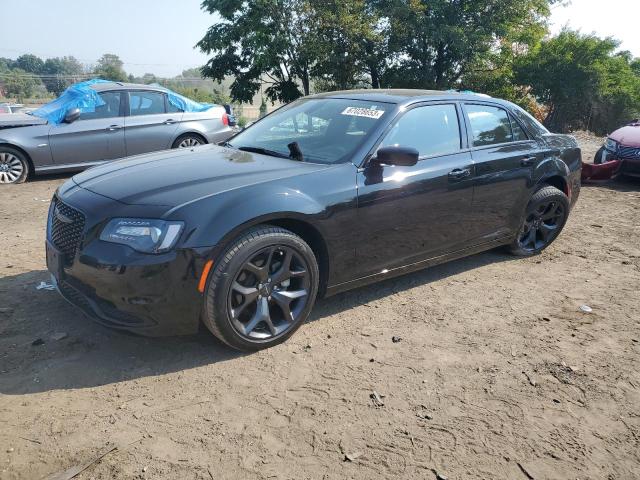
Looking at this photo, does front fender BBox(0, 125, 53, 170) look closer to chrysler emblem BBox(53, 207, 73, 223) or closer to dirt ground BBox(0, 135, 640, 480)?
dirt ground BBox(0, 135, 640, 480)

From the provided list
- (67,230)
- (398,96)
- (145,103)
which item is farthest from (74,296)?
(145,103)

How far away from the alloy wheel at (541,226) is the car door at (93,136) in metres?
6.44

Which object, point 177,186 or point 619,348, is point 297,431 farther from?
point 619,348

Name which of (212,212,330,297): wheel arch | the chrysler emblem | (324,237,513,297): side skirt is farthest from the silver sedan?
(212,212,330,297): wheel arch

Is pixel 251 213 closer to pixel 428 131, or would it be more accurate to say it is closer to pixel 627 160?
pixel 428 131

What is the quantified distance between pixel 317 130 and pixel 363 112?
38 centimetres

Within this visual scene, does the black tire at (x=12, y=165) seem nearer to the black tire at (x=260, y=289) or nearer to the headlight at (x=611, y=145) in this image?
the black tire at (x=260, y=289)

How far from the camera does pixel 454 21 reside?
22219 millimetres

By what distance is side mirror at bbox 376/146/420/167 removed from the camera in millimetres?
3523

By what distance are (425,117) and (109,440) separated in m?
3.12

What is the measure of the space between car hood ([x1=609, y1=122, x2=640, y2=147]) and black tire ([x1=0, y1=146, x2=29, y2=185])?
32.0ft

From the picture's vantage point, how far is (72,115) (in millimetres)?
8156

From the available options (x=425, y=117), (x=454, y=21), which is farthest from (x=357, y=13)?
(x=425, y=117)

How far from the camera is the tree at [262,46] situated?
20766 millimetres
